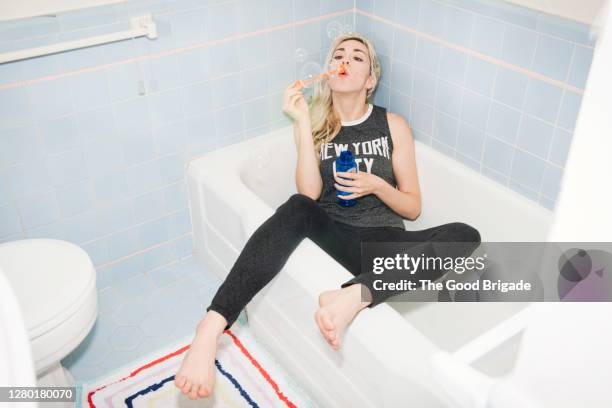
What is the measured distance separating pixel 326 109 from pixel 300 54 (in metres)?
0.25

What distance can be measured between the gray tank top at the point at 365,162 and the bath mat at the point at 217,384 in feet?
1.66

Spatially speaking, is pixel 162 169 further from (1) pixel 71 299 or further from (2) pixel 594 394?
(2) pixel 594 394

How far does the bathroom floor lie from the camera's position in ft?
5.94

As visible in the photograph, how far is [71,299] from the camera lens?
144 centimetres

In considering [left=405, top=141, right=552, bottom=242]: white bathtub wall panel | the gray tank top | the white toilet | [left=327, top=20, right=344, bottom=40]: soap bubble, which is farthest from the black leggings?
[left=327, top=20, right=344, bottom=40]: soap bubble

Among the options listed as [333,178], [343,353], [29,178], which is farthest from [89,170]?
[343,353]

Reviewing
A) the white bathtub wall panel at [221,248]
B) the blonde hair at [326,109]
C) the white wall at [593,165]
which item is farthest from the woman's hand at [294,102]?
the white wall at [593,165]

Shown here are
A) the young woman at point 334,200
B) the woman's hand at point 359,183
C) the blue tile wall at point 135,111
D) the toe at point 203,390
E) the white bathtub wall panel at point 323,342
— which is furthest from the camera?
the woman's hand at point 359,183

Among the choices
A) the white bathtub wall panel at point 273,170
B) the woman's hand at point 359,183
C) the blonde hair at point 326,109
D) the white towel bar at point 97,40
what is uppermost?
the white towel bar at point 97,40

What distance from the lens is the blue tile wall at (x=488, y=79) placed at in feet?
5.19

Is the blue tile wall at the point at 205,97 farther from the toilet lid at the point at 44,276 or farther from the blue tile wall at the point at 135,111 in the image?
the toilet lid at the point at 44,276

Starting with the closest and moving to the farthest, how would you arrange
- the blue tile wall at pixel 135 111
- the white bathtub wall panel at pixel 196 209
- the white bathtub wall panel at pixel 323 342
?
the white bathtub wall panel at pixel 323 342, the blue tile wall at pixel 135 111, the white bathtub wall panel at pixel 196 209

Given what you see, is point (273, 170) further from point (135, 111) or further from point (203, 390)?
point (203, 390)

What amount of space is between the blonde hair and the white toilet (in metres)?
0.83
